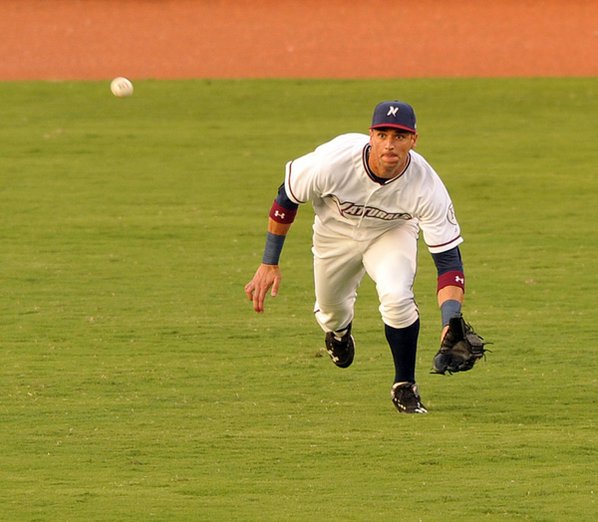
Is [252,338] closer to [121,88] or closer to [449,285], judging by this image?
[449,285]

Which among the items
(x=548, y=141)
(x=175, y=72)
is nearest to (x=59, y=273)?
(x=548, y=141)

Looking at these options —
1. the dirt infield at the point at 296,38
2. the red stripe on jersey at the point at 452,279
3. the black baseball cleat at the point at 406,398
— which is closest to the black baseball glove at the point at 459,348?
the red stripe on jersey at the point at 452,279

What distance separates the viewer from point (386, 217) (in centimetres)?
773

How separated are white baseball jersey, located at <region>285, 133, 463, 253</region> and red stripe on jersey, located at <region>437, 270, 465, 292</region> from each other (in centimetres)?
15

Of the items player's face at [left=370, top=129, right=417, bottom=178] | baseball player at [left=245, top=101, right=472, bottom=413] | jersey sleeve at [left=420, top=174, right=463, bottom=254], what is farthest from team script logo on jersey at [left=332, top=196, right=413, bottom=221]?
player's face at [left=370, top=129, right=417, bottom=178]

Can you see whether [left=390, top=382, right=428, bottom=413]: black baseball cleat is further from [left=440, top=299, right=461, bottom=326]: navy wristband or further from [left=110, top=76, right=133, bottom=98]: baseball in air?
[left=110, top=76, right=133, bottom=98]: baseball in air

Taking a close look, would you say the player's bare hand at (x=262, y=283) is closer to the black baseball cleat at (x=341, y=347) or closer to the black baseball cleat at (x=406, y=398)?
the black baseball cleat at (x=406, y=398)

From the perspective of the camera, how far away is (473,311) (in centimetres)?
1038

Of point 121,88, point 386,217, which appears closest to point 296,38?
point 121,88

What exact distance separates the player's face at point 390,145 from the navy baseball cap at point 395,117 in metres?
0.04

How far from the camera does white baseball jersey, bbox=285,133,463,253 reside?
292 inches

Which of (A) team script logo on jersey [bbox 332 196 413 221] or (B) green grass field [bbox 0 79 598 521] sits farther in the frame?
(A) team script logo on jersey [bbox 332 196 413 221]

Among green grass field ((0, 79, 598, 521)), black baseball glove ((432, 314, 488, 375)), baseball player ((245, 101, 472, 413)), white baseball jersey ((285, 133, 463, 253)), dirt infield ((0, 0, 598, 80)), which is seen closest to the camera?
green grass field ((0, 79, 598, 521))

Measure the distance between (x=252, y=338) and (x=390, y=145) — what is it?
8.77ft
